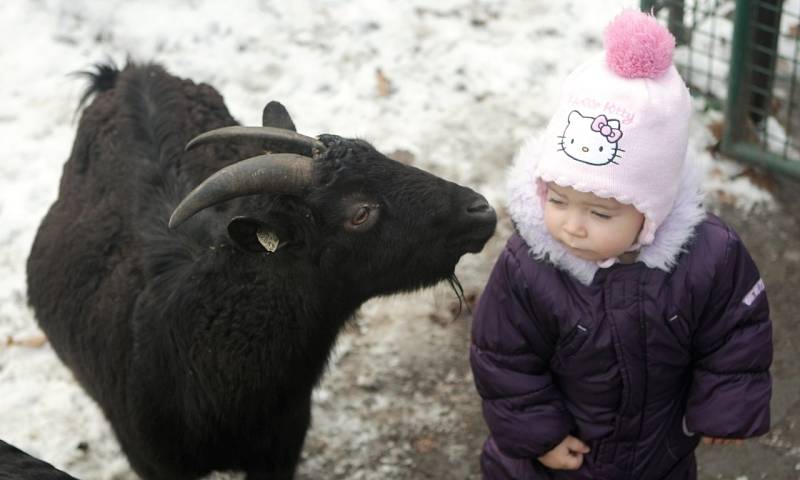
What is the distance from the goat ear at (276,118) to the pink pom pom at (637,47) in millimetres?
1489

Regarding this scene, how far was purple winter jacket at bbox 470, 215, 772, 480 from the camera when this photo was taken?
128 inches

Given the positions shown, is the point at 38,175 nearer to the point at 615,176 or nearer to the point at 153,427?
the point at 153,427

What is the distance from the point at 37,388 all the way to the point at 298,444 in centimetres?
161

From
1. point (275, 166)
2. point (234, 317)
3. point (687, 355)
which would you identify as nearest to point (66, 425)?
point (234, 317)

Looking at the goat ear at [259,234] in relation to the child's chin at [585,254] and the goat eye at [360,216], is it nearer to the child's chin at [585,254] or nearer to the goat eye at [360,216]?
the goat eye at [360,216]

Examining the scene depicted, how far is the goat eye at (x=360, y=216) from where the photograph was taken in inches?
145

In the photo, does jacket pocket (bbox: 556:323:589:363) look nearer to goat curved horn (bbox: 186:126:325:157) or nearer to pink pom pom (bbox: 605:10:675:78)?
pink pom pom (bbox: 605:10:675:78)

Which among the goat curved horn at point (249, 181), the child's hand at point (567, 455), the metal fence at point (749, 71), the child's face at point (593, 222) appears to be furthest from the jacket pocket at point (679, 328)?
the metal fence at point (749, 71)

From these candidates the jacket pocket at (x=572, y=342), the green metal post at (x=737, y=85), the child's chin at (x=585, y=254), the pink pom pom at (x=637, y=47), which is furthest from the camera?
the green metal post at (x=737, y=85)

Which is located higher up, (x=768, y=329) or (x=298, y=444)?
(x=768, y=329)

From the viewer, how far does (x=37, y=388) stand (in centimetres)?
520

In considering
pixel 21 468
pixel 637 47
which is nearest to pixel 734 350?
pixel 637 47

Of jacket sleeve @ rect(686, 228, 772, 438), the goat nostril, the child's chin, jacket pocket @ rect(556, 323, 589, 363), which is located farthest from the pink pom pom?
the goat nostril

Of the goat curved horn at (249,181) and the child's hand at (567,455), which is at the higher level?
the goat curved horn at (249,181)
